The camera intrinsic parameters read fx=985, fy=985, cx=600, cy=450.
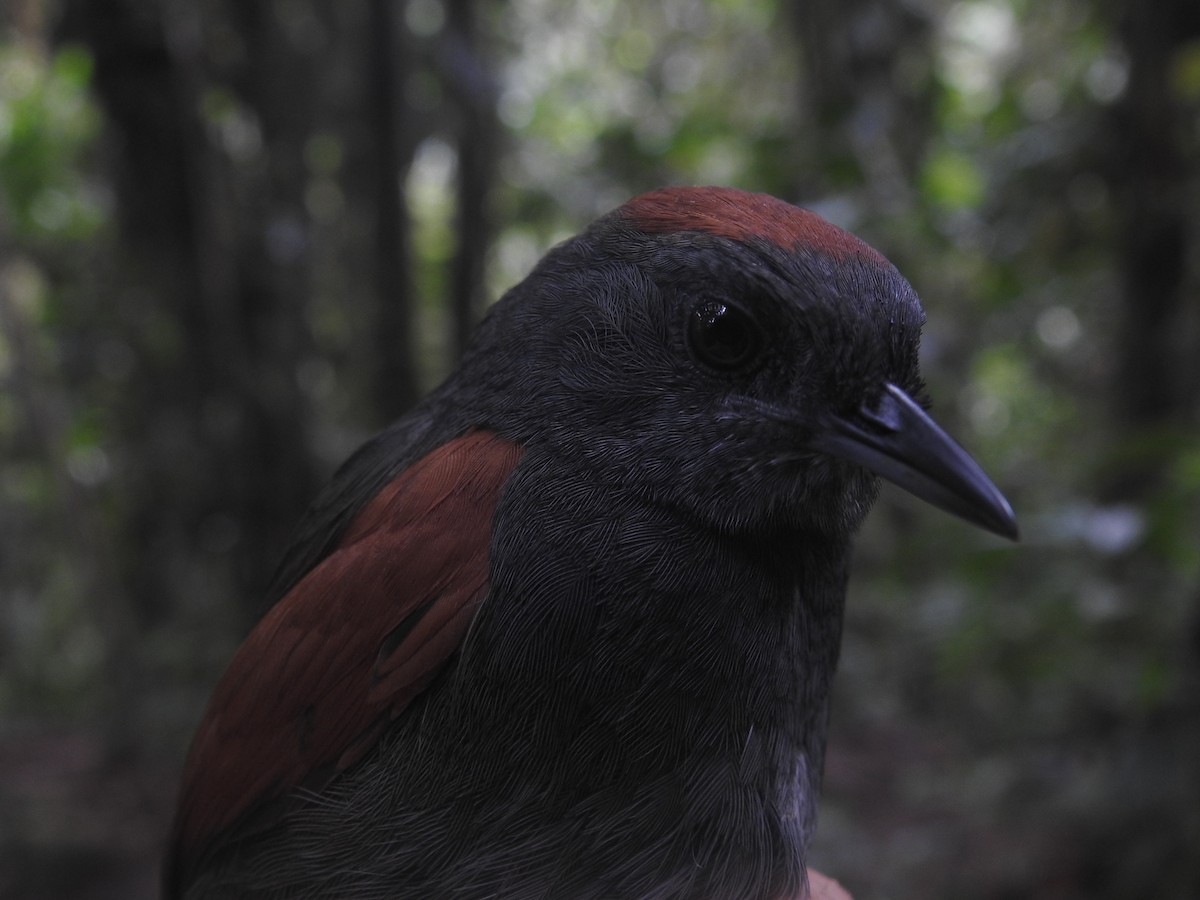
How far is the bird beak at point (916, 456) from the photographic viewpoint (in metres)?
1.46

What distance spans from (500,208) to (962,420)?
391 cm

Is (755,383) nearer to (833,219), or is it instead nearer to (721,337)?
(721,337)

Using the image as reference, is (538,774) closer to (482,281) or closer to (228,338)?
(228,338)

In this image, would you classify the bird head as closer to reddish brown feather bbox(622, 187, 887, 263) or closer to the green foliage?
reddish brown feather bbox(622, 187, 887, 263)

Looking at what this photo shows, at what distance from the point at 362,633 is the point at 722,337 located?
762 mm

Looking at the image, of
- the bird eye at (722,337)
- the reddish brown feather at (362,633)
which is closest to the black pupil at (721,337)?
the bird eye at (722,337)

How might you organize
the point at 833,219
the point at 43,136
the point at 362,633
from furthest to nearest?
the point at 43,136
the point at 833,219
the point at 362,633

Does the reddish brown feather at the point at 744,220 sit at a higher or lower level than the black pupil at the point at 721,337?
higher

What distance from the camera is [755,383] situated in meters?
1.52

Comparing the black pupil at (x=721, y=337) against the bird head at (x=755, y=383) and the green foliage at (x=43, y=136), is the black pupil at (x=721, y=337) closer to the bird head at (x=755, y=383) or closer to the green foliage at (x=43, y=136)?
the bird head at (x=755, y=383)

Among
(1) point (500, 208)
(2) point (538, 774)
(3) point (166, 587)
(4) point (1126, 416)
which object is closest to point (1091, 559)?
(4) point (1126, 416)

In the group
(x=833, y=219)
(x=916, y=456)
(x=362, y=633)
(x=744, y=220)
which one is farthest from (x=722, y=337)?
(x=833, y=219)

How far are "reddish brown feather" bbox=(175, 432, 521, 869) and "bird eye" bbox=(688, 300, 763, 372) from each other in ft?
1.14

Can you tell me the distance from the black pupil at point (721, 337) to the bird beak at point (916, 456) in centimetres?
17
